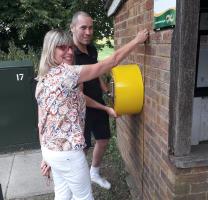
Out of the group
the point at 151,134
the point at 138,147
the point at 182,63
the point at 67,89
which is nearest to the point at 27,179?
the point at 138,147

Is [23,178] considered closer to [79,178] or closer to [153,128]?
[79,178]

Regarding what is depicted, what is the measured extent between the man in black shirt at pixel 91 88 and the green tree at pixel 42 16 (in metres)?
5.98

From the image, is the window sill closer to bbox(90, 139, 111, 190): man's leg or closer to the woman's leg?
the woman's leg

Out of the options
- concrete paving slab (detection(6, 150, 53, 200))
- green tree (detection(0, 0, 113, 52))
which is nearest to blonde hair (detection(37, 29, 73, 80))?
concrete paving slab (detection(6, 150, 53, 200))

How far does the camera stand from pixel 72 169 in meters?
2.67

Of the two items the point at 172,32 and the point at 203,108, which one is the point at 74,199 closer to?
the point at 203,108

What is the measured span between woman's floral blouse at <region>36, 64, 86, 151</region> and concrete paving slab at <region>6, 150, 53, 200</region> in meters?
1.79

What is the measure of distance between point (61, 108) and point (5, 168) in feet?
9.55

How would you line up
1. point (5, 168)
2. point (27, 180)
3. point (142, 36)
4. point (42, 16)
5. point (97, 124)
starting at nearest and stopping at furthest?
point (142, 36), point (97, 124), point (27, 180), point (5, 168), point (42, 16)

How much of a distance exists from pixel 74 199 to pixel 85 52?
163 centimetres

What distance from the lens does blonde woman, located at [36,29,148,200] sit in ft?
8.29

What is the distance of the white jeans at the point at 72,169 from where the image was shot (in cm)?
263

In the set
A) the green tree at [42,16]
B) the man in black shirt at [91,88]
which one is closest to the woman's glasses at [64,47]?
the man in black shirt at [91,88]

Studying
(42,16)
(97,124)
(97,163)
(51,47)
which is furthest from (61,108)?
(42,16)
